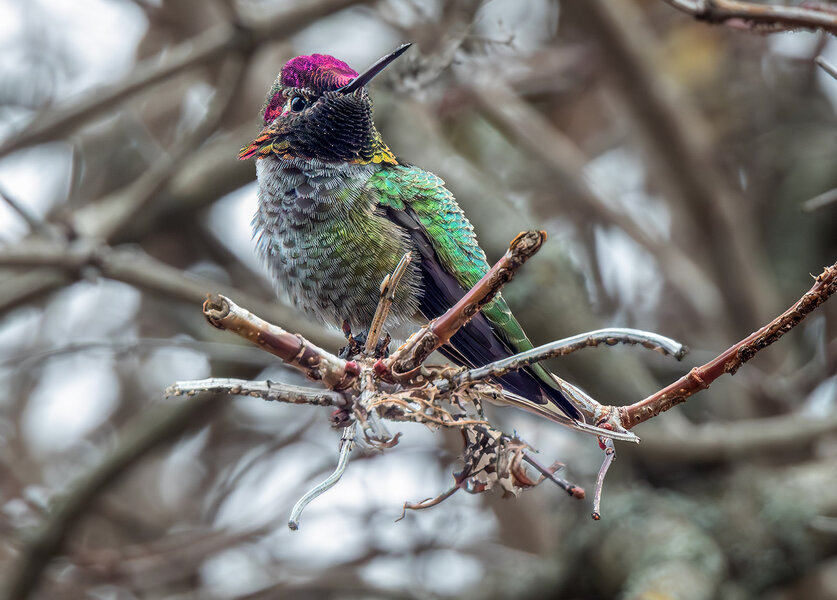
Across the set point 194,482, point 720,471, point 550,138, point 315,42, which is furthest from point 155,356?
point 720,471

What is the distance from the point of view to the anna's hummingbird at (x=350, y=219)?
217 centimetres

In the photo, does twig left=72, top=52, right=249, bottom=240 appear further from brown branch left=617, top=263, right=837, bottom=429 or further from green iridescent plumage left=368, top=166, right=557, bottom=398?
brown branch left=617, top=263, right=837, bottom=429

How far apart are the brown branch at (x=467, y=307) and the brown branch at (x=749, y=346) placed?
14.4 inches

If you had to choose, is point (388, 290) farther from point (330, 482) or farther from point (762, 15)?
point (762, 15)

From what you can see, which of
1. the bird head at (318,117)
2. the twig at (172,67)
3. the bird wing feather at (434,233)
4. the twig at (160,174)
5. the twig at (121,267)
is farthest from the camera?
the twig at (121,267)

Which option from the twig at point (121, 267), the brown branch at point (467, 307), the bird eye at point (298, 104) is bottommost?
the brown branch at point (467, 307)

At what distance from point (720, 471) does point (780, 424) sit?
0.61 metres

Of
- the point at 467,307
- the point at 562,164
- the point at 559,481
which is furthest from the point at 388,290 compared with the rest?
the point at 562,164

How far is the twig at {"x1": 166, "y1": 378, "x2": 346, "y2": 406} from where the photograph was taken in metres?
1.52

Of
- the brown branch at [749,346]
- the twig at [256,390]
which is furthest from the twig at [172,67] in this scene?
the brown branch at [749,346]

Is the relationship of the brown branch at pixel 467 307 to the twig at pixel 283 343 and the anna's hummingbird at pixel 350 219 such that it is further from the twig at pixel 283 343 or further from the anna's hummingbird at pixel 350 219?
the anna's hummingbird at pixel 350 219

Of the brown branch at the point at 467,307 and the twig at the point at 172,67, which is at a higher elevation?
the twig at the point at 172,67

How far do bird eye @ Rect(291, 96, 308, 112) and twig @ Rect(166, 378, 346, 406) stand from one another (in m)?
0.83

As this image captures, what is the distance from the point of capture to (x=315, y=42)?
22.4 feet
